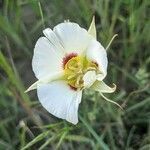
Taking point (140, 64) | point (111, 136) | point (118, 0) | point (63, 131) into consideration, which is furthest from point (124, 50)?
point (63, 131)

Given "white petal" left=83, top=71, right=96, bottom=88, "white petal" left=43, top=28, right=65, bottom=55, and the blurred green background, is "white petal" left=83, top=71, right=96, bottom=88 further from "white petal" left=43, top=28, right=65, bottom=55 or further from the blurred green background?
the blurred green background

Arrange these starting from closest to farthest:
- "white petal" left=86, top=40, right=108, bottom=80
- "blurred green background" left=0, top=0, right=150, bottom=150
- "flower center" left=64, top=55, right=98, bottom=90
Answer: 1. "white petal" left=86, top=40, right=108, bottom=80
2. "flower center" left=64, top=55, right=98, bottom=90
3. "blurred green background" left=0, top=0, right=150, bottom=150

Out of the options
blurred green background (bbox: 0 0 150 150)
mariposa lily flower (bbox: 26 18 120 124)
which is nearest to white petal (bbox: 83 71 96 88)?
mariposa lily flower (bbox: 26 18 120 124)

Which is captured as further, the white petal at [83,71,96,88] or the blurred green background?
the blurred green background

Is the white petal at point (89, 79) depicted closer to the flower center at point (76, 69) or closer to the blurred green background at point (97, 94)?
the flower center at point (76, 69)

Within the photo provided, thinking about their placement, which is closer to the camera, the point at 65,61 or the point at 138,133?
the point at 65,61

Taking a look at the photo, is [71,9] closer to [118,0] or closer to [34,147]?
[118,0]

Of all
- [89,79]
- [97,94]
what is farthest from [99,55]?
[97,94]
